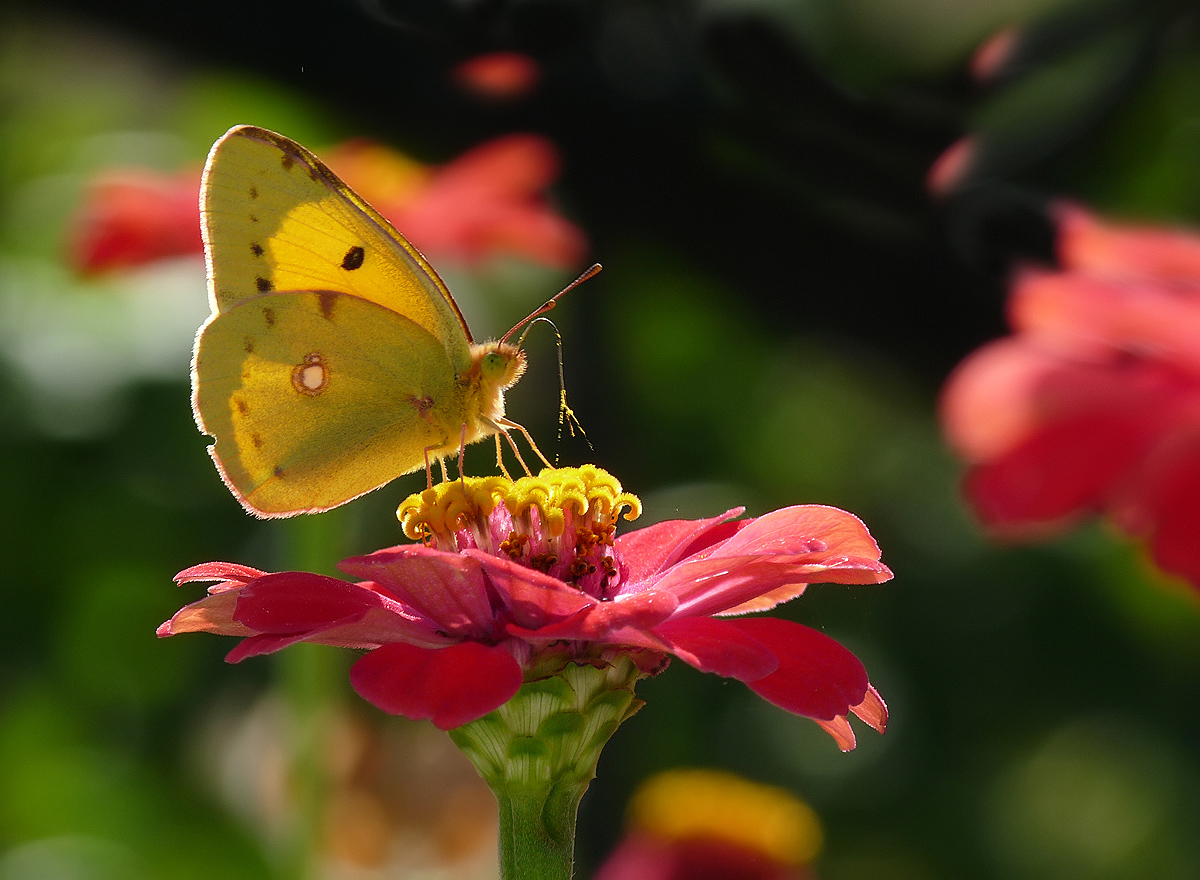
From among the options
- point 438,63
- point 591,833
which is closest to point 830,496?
point 591,833

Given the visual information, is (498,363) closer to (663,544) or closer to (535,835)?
(663,544)

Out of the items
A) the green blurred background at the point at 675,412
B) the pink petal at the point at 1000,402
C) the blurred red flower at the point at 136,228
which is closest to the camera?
the pink petal at the point at 1000,402

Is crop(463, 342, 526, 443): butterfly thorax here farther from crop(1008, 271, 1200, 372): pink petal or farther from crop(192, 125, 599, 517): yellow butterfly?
crop(1008, 271, 1200, 372): pink petal

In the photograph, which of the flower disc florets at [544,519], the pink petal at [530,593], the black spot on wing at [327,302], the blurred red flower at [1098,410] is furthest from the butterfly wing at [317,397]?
the blurred red flower at [1098,410]

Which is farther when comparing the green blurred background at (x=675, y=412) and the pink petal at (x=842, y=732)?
the green blurred background at (x=675, y=412)

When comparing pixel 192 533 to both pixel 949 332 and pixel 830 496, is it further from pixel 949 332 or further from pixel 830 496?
pixel 949 332

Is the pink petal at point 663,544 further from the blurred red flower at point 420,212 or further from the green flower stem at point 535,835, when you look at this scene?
the blurred red flower at point 420,212
